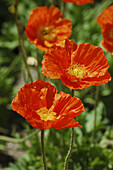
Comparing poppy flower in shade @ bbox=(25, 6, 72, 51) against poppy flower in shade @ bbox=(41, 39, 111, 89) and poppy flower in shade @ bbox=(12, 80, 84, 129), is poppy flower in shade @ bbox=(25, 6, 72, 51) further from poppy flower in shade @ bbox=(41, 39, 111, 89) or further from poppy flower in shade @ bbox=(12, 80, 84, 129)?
poppy flower in shade @ bbox=(12, 80, 84, 129)

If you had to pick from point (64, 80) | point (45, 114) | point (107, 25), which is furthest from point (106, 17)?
point (45, 114)

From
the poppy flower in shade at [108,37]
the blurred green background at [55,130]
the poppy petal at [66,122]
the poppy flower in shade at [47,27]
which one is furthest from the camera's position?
the blurred green background at [55,130]

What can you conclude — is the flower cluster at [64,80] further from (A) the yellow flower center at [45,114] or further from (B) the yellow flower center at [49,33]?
(B) the yellow flower center at [49,33]

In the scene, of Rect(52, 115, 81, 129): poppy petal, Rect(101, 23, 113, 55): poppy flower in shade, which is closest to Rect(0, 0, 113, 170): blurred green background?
Rect(101, 23, 113, 55): poppy flower in shade

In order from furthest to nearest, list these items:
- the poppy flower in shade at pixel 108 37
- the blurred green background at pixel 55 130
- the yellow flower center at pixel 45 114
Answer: the blurred green background at pixel 55 130
the poppy flower in shade at pixel 108 37
the yellow flower center at pixel 45 114

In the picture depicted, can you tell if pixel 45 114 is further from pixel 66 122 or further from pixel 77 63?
pixel 77 63

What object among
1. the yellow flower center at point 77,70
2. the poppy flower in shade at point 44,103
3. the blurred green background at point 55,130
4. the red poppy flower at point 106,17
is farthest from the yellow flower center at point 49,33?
the poppy flower in shade at point 44,103
